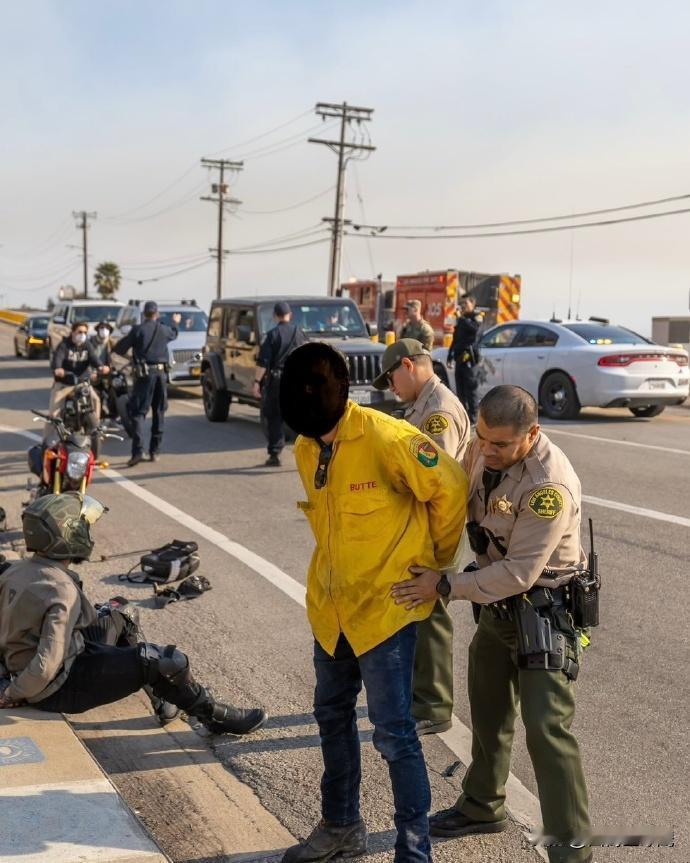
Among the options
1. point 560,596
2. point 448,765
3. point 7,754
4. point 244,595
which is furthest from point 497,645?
point 244,595

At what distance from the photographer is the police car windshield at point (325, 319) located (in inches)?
612

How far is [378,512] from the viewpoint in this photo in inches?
131

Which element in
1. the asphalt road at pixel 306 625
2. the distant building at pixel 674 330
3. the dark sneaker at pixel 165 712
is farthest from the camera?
the distant building at pixel 674 330

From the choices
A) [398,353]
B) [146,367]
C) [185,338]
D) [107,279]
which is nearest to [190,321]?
[185,338]

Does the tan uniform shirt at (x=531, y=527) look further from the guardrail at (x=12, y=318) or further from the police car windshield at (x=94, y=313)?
the guardrail at (x=12, y=318)

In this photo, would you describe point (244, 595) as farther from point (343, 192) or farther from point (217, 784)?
→ point (343, 192)

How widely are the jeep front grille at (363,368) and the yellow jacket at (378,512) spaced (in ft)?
35.4

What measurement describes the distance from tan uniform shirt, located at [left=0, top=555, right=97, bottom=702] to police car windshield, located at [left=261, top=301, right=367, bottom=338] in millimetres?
11113

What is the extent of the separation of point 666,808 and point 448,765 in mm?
912

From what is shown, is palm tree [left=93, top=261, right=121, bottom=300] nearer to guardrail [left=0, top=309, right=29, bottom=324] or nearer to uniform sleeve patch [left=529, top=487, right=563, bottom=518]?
guardrail [left=0, top=309, right=29, bottom=324]

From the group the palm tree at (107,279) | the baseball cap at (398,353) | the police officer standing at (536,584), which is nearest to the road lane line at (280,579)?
the police officer standing at (536,584)

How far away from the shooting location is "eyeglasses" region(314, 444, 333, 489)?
3.38 metres

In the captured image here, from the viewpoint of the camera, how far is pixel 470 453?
12.4 ft

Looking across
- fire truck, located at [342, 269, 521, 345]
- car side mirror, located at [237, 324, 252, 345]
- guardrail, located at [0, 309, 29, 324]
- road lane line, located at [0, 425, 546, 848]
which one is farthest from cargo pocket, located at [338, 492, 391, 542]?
guardrail, located at [0, 309, 29, 324]
